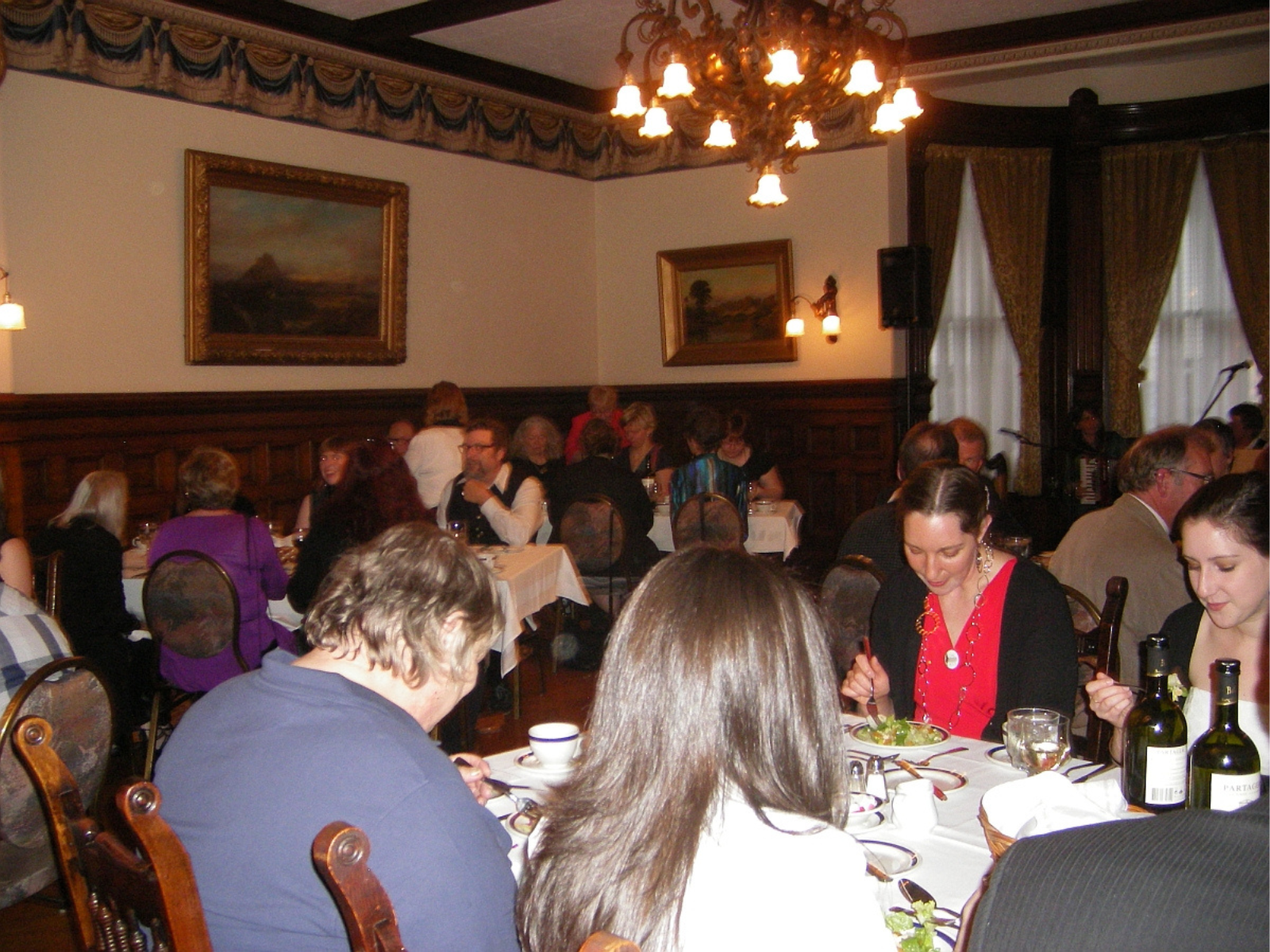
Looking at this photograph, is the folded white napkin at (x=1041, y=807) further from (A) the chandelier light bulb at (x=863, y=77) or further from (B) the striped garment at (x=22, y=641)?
(A) the chandelier light bulb at (x=863, y=77)

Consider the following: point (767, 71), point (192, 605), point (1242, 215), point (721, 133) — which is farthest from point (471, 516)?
point (1242, 215)

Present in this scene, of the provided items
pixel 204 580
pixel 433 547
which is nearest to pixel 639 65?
pixel 204 580

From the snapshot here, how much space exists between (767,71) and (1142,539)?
2.41 m

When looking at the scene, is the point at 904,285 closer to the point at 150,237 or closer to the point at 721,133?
the point at 721,133

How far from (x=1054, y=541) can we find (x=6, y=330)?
7.97 metres

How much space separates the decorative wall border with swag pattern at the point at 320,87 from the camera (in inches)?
244

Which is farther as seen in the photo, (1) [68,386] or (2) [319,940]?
(1) [68,386]

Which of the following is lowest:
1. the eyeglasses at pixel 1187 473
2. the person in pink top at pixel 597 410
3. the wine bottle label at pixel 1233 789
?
the wine bottle label at pixel 1233 789

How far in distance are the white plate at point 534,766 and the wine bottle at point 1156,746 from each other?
107cm

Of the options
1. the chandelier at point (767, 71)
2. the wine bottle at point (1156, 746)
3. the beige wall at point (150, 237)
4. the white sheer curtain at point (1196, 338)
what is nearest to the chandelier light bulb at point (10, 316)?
the beige wall at point (150, 237)

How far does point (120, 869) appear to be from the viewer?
133 centimetres

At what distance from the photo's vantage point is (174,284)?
22.6 ft

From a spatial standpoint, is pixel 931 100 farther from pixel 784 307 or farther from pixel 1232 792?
pixel 1232 792

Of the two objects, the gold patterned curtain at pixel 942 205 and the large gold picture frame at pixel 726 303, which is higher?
the gold patterned curtain at pixel 942 205
